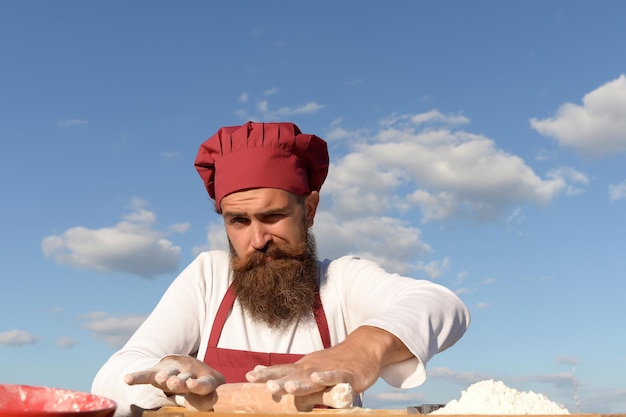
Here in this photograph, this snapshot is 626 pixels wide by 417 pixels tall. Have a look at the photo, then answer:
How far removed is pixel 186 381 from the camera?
227cm

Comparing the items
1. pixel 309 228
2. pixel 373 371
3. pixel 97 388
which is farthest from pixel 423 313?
pixel 97 388

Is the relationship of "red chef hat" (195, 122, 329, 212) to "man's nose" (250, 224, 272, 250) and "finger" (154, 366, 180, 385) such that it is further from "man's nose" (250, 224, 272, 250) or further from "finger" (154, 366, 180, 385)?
"finger" (154, 366, 180, 385)

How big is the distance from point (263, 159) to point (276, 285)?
68 centimetres

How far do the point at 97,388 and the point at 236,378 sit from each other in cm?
67

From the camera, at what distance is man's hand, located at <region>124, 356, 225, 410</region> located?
2.25m

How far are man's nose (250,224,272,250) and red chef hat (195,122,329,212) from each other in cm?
22

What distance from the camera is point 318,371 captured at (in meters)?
2.29

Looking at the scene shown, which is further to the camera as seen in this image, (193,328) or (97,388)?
(193,328)

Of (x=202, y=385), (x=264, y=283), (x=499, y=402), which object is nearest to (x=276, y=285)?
(x=264, y=283)

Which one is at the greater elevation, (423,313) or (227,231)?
(227,231)

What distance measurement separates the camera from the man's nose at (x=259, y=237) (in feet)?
11.8

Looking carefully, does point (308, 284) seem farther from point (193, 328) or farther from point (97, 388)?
point (97, 388)

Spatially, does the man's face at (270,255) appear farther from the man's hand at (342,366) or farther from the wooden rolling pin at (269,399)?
the wooden rolling pin at (269,399)

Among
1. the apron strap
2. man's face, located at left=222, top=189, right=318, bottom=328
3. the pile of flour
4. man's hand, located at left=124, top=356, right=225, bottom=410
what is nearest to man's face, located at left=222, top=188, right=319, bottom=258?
man's face, located at left=222, top=189, right=318, bottom=328
